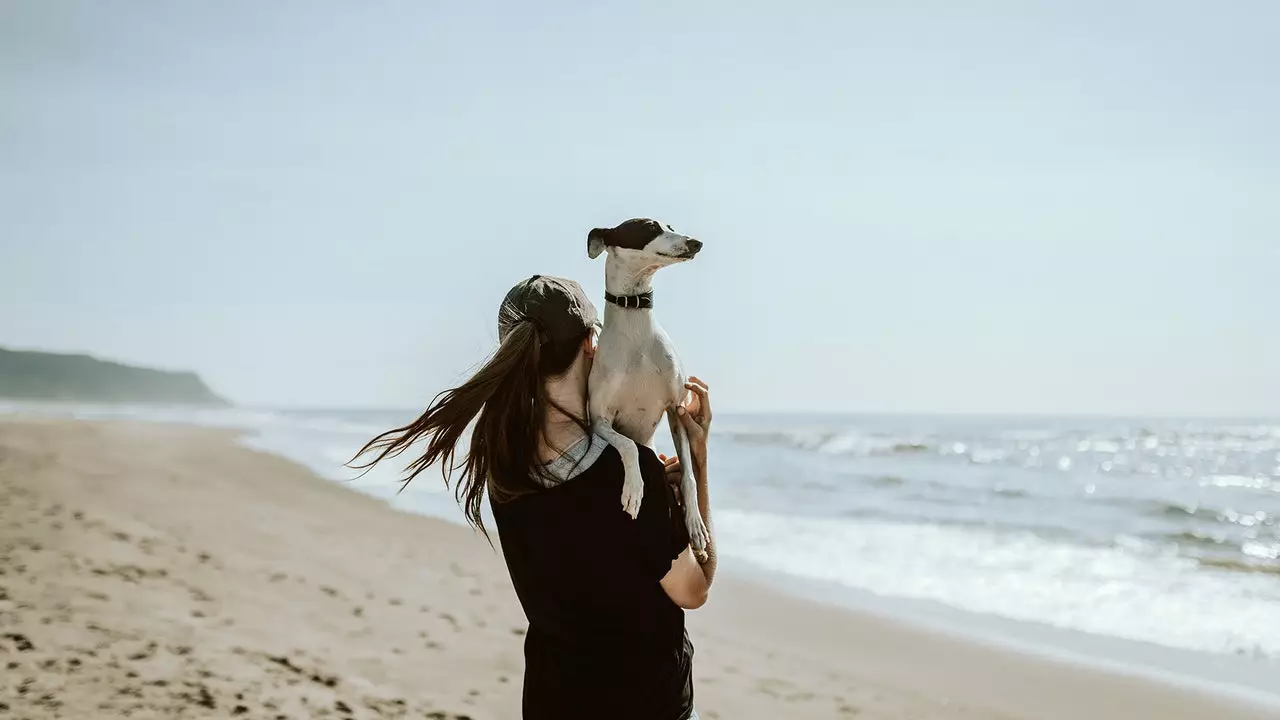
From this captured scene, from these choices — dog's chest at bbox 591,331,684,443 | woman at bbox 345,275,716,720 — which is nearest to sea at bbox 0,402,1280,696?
dog's chest at bbox 591,331,684,443

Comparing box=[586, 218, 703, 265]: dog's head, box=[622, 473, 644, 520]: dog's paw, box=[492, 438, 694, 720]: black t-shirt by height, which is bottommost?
box=[492, 438, 694, 720]: black t-shirt

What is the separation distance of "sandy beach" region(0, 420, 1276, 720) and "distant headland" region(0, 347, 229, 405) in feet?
331

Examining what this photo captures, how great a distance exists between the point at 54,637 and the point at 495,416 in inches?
162

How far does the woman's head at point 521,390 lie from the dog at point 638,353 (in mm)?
139

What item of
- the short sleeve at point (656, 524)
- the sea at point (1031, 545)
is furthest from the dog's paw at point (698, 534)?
the sea at point (1031, 545)

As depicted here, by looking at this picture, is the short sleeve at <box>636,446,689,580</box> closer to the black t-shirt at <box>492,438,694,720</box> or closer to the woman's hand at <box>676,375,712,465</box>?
the black t-shirt at <box>492,438,694,720</box>

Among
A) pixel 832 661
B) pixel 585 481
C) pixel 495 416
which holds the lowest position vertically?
pixel 832 661

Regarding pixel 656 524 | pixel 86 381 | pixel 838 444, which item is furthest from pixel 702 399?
pixel 86 381

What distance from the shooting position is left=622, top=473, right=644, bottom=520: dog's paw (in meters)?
1.77

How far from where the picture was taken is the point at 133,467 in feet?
40.8

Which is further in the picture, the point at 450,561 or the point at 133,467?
the point at 133,467

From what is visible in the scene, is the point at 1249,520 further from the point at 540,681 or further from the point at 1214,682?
the point at 540,681

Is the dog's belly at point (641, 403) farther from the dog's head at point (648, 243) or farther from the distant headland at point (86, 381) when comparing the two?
the distant headland at point (86, 381)

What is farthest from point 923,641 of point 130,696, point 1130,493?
point 1130,493
